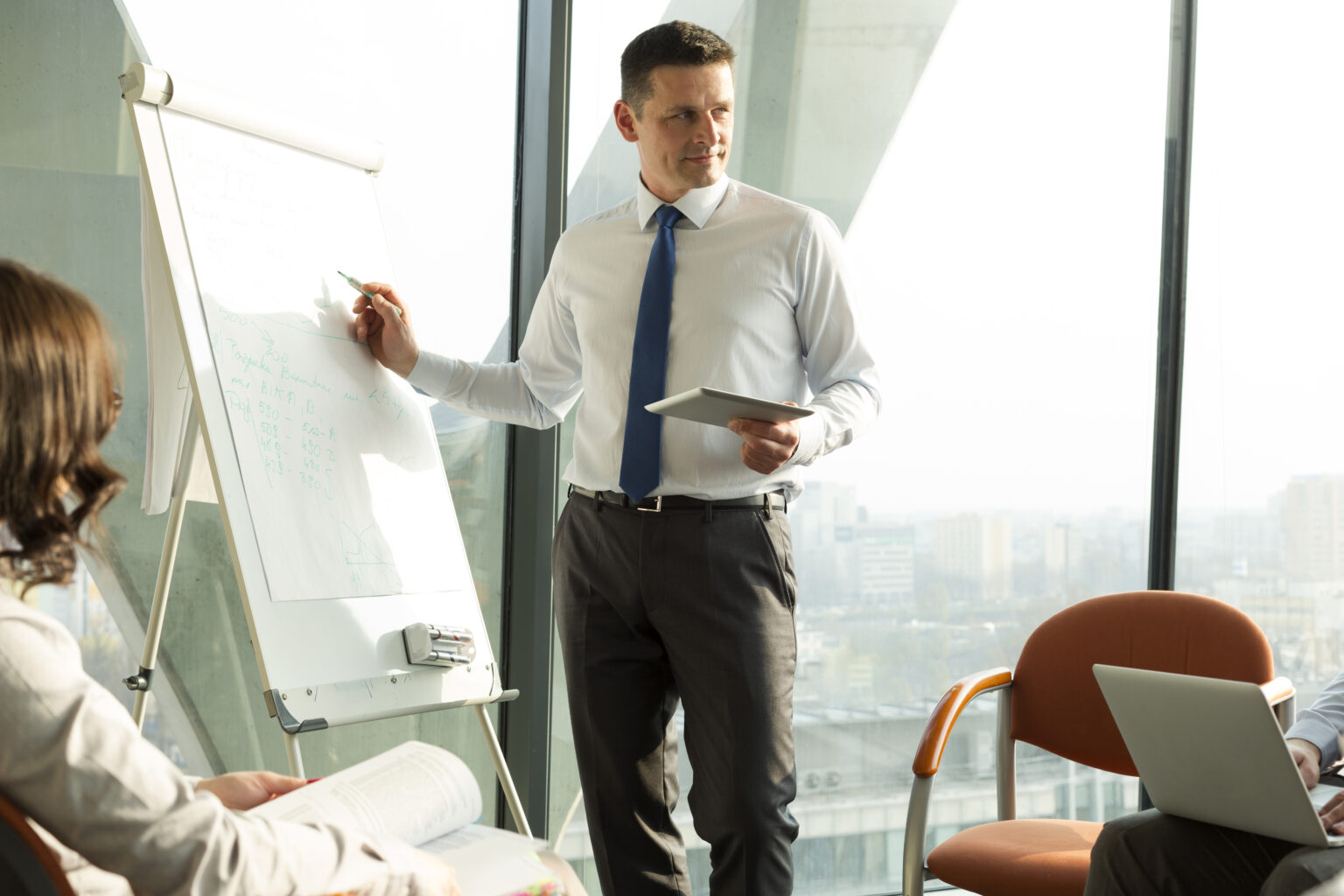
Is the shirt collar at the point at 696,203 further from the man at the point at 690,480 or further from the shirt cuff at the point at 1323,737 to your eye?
the shirt cuff at the point at 1323,737

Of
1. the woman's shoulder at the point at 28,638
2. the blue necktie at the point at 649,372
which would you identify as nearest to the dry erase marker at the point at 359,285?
the blue necktie at the point at 649,372

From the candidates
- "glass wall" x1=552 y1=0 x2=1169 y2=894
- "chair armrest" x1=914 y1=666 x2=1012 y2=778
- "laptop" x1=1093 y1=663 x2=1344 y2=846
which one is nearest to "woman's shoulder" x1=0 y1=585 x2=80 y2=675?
"laptop" x1=1093 y1=663 x2=1344 y2=846

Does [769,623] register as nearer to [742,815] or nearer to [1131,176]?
[742,815]

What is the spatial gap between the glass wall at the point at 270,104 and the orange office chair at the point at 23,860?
4.26 feet

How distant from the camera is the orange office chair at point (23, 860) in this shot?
861mm

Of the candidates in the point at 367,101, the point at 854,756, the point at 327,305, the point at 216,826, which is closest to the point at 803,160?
A: the point at 367,101

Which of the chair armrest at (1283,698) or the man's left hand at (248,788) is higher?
the chair armrest at (1283,698)

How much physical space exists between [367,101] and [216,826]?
2.24 meters

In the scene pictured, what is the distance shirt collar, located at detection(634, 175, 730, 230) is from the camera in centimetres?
206

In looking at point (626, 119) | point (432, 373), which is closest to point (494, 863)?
point (432, 373)

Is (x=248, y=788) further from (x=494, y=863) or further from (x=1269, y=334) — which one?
(x=1269, y=334)

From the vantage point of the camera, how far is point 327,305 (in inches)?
83.0

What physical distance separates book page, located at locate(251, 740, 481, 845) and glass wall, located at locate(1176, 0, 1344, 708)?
2.30 metres

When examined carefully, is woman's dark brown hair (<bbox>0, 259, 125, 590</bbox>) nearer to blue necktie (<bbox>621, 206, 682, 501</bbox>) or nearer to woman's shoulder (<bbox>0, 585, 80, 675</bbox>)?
woman's shoulder (<bbox>0, 585, 80, 675</bbox>)
